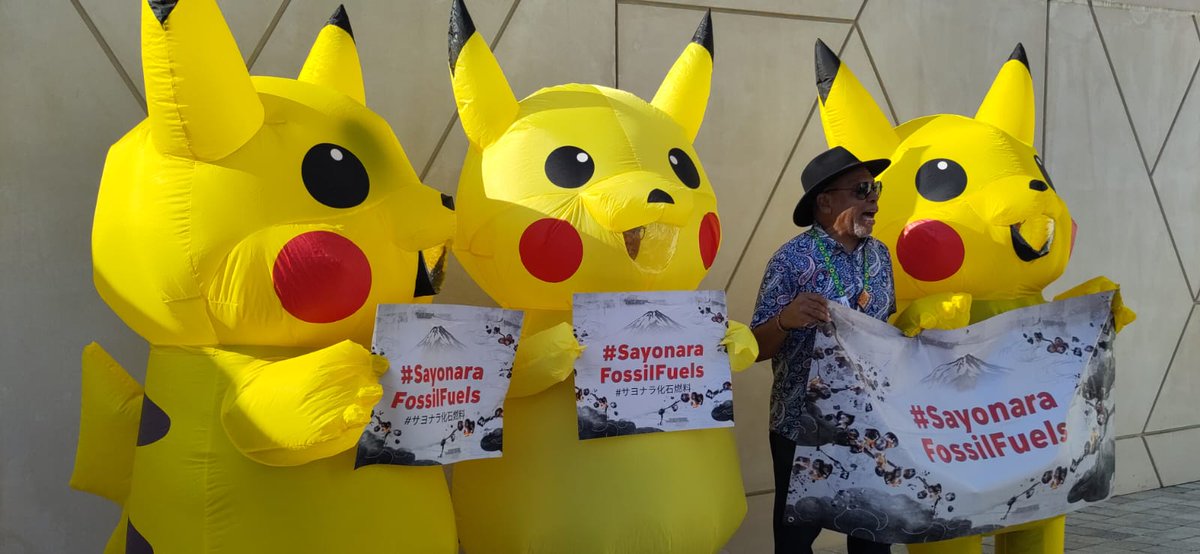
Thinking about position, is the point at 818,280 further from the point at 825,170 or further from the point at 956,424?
the point at 956,424

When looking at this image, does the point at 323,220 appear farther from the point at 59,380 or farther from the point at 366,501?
the point at 59,380

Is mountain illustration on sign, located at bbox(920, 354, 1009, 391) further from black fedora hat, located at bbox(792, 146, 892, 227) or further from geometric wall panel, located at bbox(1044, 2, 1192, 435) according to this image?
geometric wall panel, located at bbox(1044, 2, 1192, 435)

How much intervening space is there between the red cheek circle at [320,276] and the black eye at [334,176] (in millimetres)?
124

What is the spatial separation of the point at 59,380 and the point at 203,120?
1.44 metres

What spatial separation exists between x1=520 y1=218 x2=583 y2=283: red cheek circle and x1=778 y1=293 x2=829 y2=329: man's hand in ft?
2.42

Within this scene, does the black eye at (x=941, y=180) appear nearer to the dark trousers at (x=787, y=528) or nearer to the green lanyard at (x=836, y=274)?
the green lanyard at (x=836, y=274)

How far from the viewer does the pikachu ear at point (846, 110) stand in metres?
4.27

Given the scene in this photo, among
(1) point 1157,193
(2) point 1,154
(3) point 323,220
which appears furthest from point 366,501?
(1) point 1157,193

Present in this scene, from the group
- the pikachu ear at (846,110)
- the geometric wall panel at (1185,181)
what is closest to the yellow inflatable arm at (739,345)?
the pikachu ear at (846,110)

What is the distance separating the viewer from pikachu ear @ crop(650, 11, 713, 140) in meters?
3.87

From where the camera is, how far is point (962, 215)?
413cm

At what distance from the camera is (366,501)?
298 cm

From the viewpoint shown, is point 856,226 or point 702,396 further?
point 856,226

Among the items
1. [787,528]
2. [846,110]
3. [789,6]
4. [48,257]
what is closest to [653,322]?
[787,528]
